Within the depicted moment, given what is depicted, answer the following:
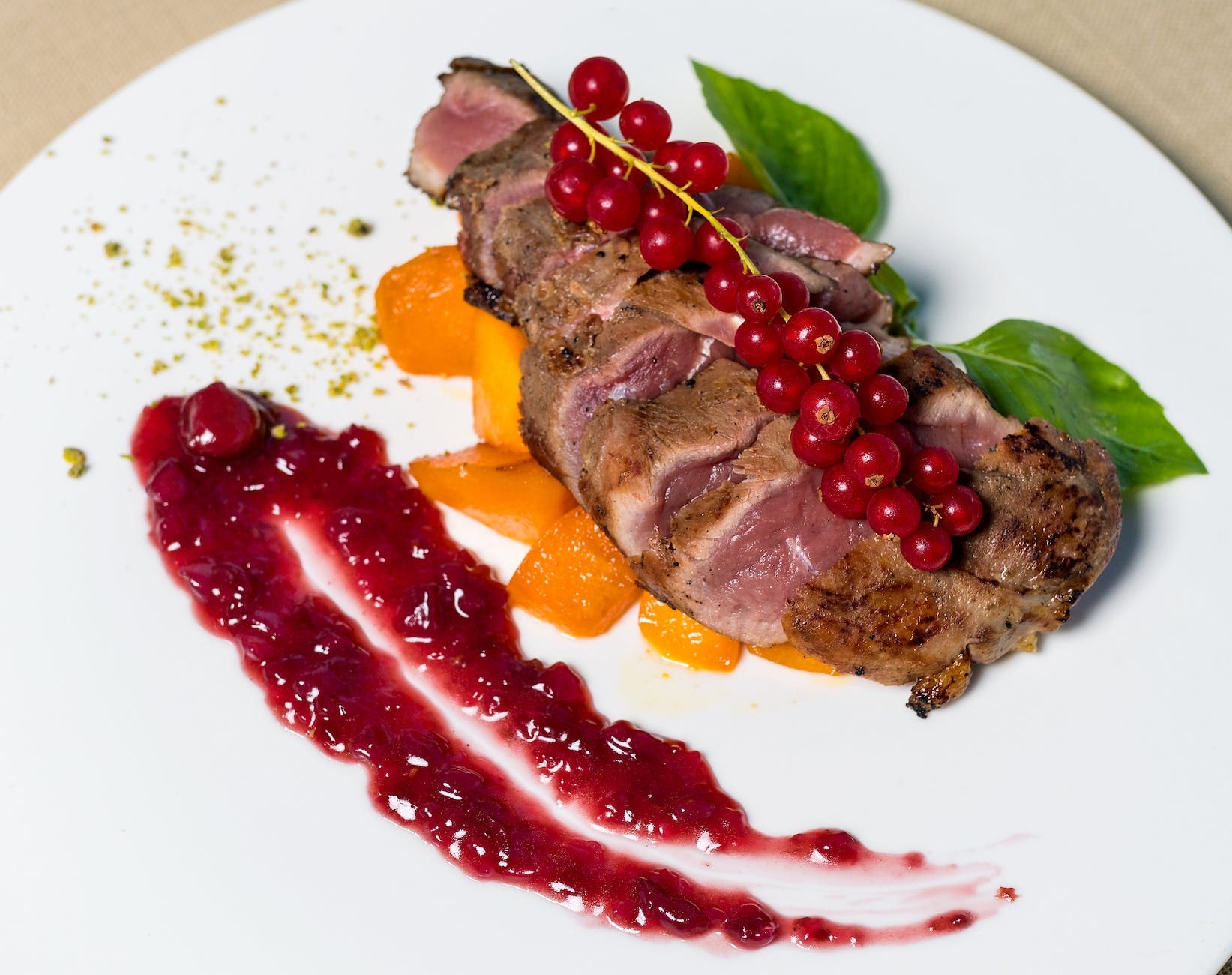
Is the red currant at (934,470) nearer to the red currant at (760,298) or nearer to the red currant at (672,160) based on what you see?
the red currant at (760,298)

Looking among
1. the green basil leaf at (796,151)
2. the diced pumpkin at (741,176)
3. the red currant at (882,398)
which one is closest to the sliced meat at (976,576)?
the red currant at (882,398)

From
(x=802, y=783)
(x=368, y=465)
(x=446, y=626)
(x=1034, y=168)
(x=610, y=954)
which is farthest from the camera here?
(x=1034, y=168)

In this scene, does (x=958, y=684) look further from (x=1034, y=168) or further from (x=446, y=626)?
(x=1034, y=168)

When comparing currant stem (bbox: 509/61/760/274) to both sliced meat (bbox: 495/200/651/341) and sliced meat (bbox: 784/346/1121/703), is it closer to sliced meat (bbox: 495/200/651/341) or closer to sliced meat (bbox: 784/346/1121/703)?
sliced meat (bbox: 495/200/651/341)

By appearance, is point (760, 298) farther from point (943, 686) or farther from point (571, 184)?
point (943, 686)

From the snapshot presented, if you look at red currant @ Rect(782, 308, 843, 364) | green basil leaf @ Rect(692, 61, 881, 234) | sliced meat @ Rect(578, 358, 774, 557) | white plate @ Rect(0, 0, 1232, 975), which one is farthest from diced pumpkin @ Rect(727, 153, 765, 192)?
red currant @ Rect(782, 308, 843, 364)

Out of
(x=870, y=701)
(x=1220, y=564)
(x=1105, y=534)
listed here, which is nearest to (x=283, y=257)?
(x=870, y=701)

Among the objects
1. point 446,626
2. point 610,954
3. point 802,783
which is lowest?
point 610,954
